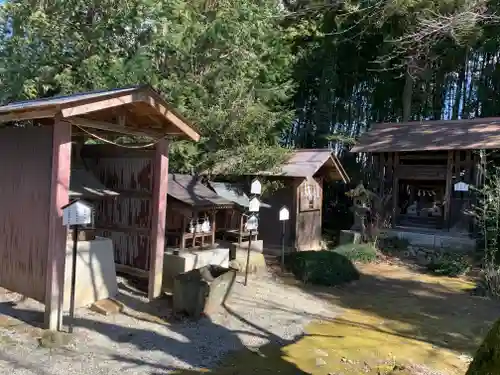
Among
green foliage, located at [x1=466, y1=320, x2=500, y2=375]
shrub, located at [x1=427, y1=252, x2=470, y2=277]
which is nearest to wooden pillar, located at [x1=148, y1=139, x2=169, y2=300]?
green foliage, located at [x1=466, y1=320, x2=500, y2=375]

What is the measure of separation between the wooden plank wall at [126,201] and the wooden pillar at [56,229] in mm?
1925

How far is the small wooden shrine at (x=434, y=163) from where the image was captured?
555 inches

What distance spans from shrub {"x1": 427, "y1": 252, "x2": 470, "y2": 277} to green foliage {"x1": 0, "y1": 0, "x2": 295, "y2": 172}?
16.3ft

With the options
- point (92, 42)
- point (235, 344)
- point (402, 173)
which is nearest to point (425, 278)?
point (402, 173)

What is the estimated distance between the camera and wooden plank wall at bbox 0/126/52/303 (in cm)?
567

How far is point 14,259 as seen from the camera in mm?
6066

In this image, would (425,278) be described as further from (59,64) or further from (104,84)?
(59,64)

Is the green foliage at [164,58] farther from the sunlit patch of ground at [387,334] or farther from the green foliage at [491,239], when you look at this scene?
the green foliage at [491,239]

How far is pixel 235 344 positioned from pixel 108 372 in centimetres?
171

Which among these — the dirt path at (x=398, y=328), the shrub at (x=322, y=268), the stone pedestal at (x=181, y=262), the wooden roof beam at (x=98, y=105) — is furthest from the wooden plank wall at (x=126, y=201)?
the shrub at (x=322, y=268)

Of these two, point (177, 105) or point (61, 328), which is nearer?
point (61, 328)

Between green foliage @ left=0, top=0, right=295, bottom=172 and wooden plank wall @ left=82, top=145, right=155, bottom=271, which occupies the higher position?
green foliage @ left=0, top=0, right=295, bottom=172

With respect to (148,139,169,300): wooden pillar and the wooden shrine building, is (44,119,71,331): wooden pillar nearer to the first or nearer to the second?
the wooden shrine building

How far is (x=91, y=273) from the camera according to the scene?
21.0 feet
